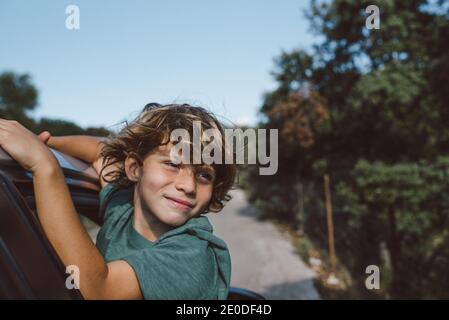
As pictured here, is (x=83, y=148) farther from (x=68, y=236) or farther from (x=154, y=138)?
(x=68, y=236)

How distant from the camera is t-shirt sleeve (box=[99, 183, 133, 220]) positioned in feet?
5.08

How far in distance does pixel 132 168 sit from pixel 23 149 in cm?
57

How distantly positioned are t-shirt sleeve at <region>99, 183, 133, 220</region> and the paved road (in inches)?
85.2

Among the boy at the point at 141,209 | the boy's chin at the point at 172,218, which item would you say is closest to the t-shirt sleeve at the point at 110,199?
the boy at the point at 141,209

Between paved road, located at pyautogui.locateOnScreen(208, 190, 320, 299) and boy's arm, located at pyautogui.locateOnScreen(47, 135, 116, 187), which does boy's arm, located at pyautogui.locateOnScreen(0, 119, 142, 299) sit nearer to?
boy's arm, located at pyautogui.locateOnScreen(47, 135, 116, 187)

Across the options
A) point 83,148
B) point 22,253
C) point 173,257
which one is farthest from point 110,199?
point 22,253

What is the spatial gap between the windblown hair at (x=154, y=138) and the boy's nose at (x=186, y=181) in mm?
136

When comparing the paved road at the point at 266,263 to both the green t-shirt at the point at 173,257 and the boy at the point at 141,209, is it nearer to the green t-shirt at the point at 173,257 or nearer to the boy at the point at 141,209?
the boy at the point at 141,209

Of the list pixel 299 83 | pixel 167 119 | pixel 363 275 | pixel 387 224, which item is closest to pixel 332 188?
pixel 387 224

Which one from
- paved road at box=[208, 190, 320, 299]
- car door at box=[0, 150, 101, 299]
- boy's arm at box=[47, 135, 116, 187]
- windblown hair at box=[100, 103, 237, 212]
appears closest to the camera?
car door at box=[0, 150, 101, 299]

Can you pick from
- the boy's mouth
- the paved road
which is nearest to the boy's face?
the boy's mouth

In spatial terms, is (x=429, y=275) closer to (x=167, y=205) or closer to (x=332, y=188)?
(x=332, y=188)
